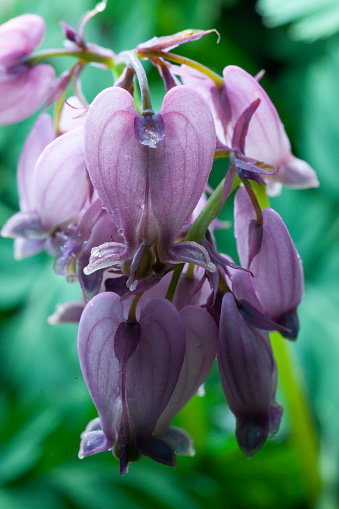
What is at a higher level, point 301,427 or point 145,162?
point 145,162

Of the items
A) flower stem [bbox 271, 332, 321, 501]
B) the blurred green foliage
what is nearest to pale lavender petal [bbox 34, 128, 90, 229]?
flower stem [bbox 271, 332, 321, 501]

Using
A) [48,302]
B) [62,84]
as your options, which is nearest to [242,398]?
[62,84]

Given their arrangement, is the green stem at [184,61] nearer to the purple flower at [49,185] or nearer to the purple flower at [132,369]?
the purple flower at [49,185]

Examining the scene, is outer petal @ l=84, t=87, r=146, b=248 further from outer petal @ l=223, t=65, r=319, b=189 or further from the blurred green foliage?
the blurred green foliage

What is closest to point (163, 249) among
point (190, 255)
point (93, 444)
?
point (190, 255)

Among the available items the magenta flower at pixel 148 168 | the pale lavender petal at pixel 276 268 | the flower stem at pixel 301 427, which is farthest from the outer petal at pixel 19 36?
the flower stem at pixel 301 427

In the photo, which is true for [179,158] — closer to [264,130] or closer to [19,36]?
[264,130]
